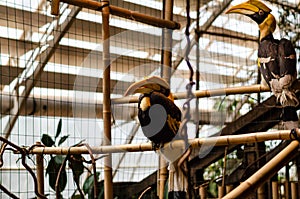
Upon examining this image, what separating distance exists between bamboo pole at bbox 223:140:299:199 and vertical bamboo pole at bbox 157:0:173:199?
1.69 feet

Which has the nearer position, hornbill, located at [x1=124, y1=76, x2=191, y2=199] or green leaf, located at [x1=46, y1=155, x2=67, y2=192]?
hornbill, located at [x1=124, y1=76, x2=191, y2=199]

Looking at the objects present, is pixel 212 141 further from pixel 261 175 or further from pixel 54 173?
pixel 54 173

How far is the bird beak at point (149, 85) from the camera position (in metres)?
1.41

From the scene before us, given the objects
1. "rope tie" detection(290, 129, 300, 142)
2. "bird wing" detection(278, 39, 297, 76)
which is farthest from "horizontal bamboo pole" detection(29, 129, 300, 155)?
"bird wing" detection(278, 39, 297, 76)

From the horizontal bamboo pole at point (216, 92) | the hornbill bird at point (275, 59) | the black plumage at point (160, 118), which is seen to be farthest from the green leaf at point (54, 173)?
the black plumage at point (160, 118)

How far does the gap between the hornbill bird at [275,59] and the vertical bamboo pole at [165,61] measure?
0.80 feet

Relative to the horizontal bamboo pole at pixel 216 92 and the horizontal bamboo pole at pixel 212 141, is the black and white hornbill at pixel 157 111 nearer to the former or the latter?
the horizontal bamboo pole at pixel 212 141

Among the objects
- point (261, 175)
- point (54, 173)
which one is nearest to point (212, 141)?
point (261, 175)

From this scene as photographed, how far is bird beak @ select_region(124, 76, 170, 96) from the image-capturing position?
4.63ft

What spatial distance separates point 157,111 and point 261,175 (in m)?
0.43

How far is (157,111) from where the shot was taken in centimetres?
145

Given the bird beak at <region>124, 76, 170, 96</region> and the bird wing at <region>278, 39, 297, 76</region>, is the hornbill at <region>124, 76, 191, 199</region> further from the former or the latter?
the bird wing at <region>278, 39, 297, 76</region>

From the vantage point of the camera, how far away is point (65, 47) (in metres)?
4.13

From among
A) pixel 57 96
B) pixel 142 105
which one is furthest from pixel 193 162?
pixel 142 105
